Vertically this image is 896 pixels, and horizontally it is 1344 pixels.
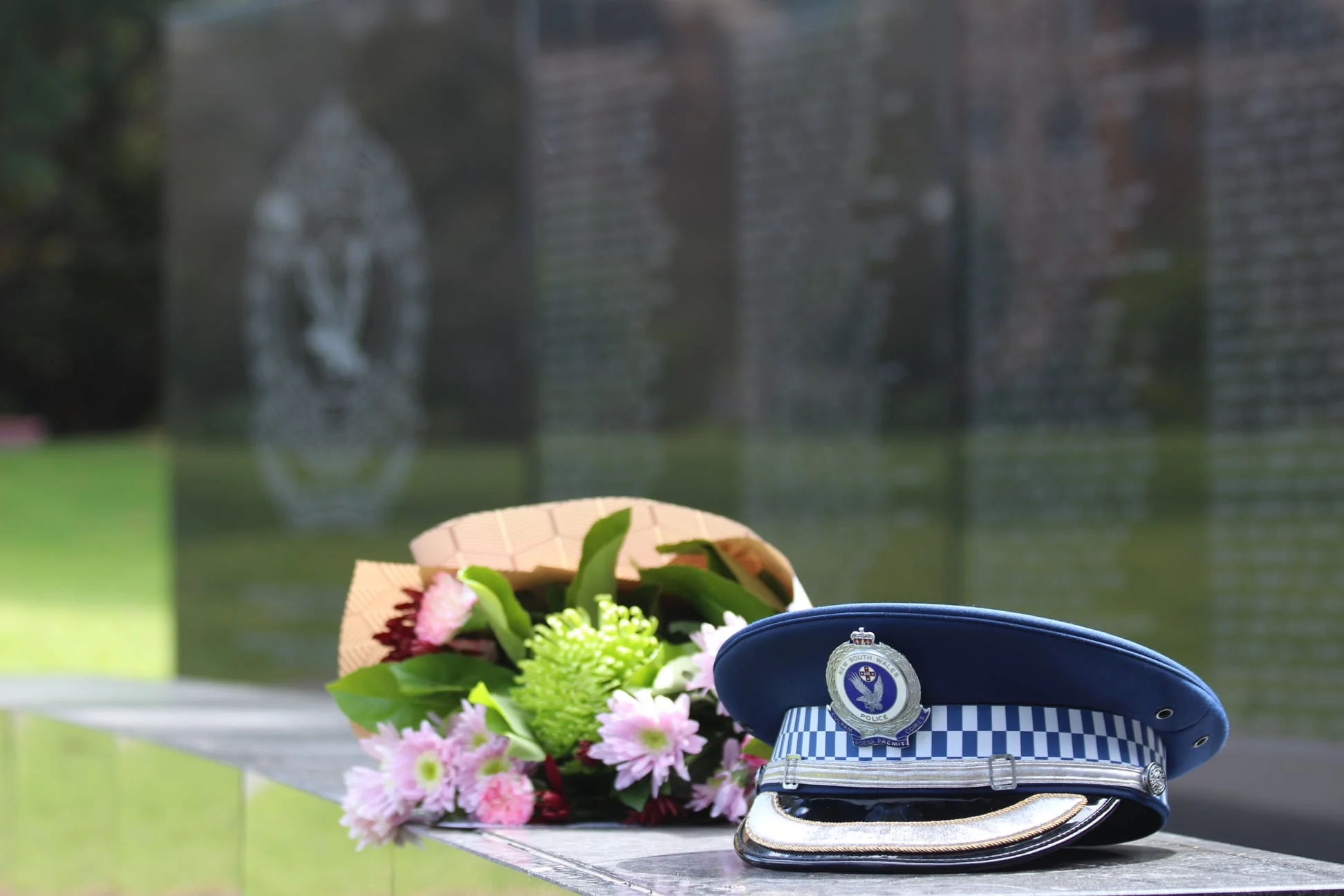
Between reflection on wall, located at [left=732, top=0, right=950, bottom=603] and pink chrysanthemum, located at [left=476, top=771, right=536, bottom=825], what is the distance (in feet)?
10.7

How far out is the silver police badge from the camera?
148 centimetres

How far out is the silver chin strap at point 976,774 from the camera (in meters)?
1.47

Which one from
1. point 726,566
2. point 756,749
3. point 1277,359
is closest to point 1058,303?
point 1277,359

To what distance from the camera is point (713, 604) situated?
6.39 ft

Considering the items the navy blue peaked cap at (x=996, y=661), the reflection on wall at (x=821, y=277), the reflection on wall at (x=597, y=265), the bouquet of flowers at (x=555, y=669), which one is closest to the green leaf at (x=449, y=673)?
the bouquet of flowers at (x=555, y=669)

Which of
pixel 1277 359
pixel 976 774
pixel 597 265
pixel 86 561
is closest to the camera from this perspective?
pixel 976 774

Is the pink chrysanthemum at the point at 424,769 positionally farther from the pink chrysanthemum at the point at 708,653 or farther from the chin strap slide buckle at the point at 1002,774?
the chin strap slide buckle at the point at 1002,774

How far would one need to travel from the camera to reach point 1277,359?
4305 mm

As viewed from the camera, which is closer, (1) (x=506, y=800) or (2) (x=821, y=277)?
(1) (x=506, y=800)

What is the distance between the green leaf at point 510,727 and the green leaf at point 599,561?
0.15 metres

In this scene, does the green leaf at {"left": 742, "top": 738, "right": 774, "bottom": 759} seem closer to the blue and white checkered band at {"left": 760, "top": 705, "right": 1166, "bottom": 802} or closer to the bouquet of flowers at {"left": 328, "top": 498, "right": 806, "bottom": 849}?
the bouquet of flowers at {"left": 328, "top": 498, "right": 806, "bottom": 849}

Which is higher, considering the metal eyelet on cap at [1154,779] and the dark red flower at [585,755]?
the metal eyelet on cap at [1154,779]

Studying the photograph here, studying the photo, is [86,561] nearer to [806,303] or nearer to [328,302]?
[328,302]

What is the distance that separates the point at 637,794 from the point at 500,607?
249mm
